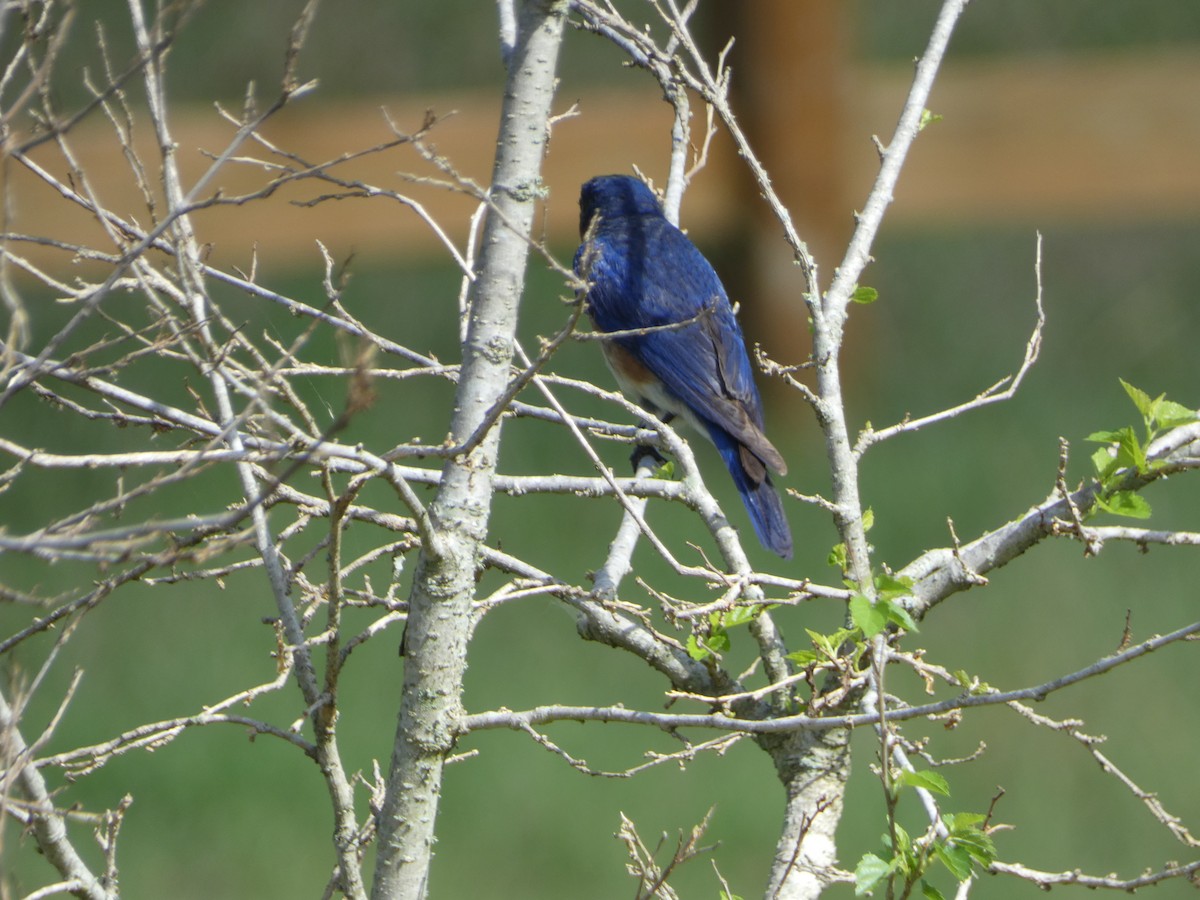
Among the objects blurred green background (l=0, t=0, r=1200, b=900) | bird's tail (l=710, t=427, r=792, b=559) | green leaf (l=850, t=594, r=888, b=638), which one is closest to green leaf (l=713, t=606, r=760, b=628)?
green leaf (l=850, t=594, r=888, b=638)

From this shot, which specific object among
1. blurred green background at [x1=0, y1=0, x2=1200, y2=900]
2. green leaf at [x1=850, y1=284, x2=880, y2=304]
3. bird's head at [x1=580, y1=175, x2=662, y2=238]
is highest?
bird's head at [x1=580, y1=175, x2=662, y2=238]

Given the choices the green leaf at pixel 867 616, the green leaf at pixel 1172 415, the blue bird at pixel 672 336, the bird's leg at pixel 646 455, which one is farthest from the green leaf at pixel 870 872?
the blue bird at pixel 672 336

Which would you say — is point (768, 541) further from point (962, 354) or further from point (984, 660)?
point (962, 354)

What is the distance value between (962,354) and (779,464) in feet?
14.8

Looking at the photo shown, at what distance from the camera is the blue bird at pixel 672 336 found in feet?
9.95

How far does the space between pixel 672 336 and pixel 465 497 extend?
1844mm

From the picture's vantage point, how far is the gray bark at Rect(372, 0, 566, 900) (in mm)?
1493

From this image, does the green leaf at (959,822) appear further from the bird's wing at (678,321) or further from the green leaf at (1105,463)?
the bird's wing at (678,321)

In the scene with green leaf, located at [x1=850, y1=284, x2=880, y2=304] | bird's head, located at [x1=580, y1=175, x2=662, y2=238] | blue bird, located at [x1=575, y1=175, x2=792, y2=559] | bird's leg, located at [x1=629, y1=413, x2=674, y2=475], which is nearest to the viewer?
green leaf, located at [x1=850, y1=284, x2=880, y2=304]

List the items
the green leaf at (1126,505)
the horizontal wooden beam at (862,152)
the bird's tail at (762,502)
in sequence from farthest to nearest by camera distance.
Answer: the horizontal wooden beam at (862,152) < the bird's tail at (762,502) < the green leaf at (1126,505)

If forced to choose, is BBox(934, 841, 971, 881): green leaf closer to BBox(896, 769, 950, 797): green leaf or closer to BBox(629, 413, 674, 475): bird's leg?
BBox(896, 769, 950, 797): green leaf

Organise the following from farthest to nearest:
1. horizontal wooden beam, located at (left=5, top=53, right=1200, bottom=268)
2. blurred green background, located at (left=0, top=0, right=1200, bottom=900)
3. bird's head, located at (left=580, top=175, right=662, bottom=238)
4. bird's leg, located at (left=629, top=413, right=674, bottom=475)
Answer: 1. horizontal wooden beam, located at (left=5, top=53, right=1200, bottom=268)
2. blurred green background, located at (left=0, top=0, right=1200, bottom=900)
3. bird's head, located at (left=580, top=175, right=662, bottom=238)
4. bird's leg, located at (left=629, top=413, right=674, bottom=475)

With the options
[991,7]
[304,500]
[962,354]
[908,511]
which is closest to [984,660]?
[908,511]

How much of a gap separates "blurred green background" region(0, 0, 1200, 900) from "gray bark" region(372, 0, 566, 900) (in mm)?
1233
